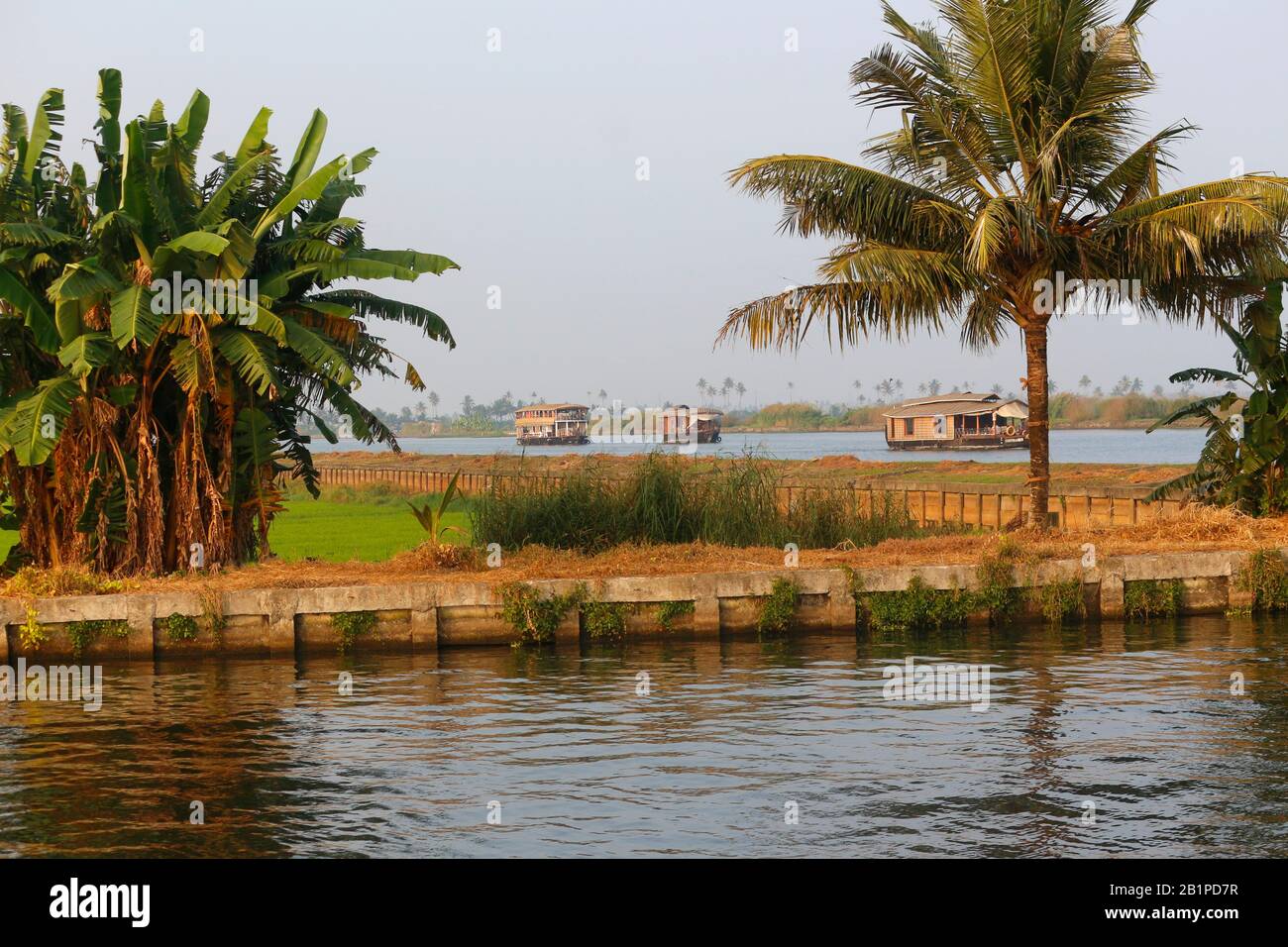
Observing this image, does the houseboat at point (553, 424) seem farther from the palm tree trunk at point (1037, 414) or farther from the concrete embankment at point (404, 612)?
the concrete embankment at point (404, 612)

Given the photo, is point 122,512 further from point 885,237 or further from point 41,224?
point 885,237

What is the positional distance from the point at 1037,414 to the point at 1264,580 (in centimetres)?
456

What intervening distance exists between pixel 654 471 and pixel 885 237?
547cm

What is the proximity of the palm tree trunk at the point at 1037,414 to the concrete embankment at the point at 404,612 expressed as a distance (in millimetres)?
3487

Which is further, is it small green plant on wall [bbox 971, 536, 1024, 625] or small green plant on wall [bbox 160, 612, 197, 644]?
small green plant on wall [bbox 971, 536, 1024, 625]

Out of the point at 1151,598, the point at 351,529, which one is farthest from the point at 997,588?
the point at 351,529

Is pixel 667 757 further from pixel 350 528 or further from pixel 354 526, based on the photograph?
pixel 354 526

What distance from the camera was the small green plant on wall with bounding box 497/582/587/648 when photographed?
57.3 feet

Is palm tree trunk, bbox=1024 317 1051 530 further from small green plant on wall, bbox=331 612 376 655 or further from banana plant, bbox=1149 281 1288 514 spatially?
small green plant on wall, bbox=331 612 376 655

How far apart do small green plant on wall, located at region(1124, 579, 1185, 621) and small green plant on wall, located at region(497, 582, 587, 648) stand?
7688mm

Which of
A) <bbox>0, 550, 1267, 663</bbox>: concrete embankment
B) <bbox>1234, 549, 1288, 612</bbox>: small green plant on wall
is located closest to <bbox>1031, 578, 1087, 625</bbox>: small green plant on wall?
<bbox>0, 550, 1267, 663</bbox>: concrete embankment

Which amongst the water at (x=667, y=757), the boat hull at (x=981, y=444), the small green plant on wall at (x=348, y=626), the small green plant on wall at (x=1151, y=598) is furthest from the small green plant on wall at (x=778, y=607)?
the boat hull at (x=981, y=444)

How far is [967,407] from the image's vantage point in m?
125
